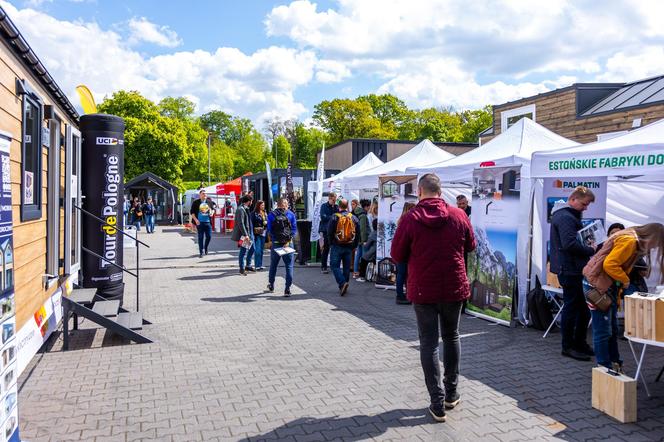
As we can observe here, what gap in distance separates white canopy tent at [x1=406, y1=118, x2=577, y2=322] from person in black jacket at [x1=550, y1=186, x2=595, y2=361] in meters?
1.28

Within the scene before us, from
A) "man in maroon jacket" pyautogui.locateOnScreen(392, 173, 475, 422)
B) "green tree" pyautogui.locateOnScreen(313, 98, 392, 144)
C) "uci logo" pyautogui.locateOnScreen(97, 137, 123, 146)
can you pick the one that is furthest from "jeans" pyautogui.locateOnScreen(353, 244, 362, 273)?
"green tree" pyautogui.locateOnScreen(313, 98, 392, 144)

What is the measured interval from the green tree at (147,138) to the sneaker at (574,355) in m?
41.8

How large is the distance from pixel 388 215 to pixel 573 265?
514cm

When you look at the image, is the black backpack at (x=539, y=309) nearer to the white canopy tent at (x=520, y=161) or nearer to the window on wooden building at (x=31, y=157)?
the white canopy tent at (x=520, y=161)

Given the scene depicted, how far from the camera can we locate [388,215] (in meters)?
10.7

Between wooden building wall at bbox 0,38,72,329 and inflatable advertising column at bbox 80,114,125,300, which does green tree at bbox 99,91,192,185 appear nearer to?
inflatable advertising column at bbox 80,114,125,300

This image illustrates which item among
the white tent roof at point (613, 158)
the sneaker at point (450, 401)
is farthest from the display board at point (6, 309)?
the white tent roof at point (613, 158)

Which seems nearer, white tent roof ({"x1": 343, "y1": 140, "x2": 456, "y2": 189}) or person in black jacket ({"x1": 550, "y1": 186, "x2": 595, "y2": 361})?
person in black jacket ({"x1": 550, "y1": 186, "x2": 595, "y2": 361})

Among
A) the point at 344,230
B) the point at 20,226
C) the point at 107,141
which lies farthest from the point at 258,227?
the point at 20,226

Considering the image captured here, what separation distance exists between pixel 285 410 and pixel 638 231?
3.41 m

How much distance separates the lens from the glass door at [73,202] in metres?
6.97

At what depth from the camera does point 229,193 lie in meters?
30.7

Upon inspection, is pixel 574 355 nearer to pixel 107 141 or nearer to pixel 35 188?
pixel 35 188

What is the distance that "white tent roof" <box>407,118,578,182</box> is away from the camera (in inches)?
315
